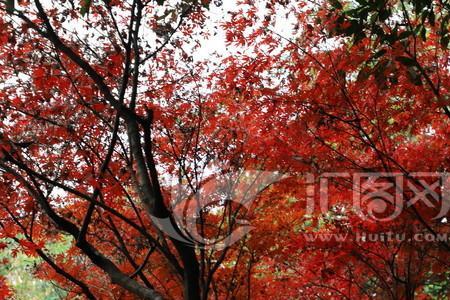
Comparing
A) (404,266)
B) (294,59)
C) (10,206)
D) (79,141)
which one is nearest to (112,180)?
(79,141)

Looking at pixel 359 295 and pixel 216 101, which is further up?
pixel 216 101

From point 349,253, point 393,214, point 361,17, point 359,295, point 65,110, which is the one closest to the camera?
point 361,17

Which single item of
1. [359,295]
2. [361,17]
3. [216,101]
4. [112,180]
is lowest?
[359,295]

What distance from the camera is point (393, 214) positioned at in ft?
20.9

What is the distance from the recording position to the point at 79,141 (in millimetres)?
5828

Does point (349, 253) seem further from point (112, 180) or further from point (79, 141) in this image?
point (79, 141)

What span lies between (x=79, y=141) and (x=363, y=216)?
3.88 meters

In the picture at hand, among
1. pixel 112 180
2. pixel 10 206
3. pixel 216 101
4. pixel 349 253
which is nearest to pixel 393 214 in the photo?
pixel 349 253

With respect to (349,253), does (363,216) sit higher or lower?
higher

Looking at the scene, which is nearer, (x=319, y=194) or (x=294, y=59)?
(x=294, y=59)

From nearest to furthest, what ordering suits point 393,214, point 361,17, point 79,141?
point 361,17
point 79,141
point 393,214

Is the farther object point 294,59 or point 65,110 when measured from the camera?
point 294,59

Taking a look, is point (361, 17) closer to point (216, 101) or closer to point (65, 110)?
point (65, 110)

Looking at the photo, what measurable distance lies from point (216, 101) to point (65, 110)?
2.27m
